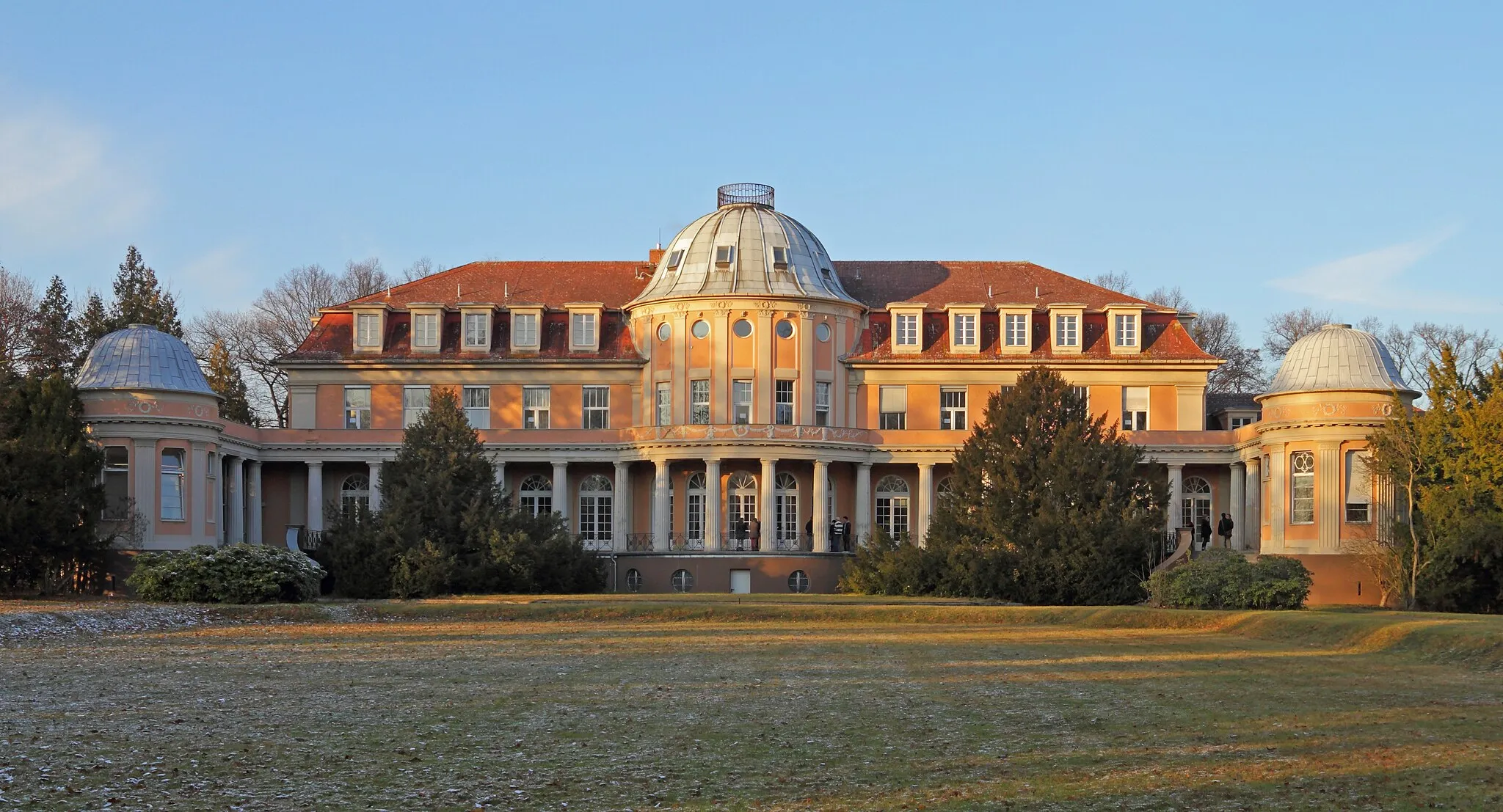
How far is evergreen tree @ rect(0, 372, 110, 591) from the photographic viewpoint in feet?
144

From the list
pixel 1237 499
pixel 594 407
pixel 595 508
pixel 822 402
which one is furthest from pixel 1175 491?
pixel 594 407

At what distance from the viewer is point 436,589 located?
1763 inches

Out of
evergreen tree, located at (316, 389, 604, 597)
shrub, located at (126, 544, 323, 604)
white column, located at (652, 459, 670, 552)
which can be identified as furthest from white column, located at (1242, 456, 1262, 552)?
shrub, located at (126, 544, 323, 604)

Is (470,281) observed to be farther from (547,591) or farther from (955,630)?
(955,630)

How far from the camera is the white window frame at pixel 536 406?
63656 mm

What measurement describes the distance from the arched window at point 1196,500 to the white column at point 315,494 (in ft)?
100

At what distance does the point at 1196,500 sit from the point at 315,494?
103 feet

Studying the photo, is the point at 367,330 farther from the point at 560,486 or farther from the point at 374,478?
the point at 560,486

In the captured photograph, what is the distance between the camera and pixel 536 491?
208 feet

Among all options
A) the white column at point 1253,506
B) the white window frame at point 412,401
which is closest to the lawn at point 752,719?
the white column at point 1253,506

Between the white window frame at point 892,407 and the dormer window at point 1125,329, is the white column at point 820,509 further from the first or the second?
the dormer window at point 1125,329

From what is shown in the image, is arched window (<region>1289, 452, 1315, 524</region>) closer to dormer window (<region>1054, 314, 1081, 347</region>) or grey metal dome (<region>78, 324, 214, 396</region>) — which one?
dormer window (<region>1054, 314, 1081, 347</region>)

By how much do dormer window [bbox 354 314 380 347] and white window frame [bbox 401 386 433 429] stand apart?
200 centimetres

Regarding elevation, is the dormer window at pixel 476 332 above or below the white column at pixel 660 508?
above
